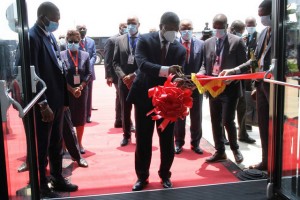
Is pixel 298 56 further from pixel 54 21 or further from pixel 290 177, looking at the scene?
pixel 54 21

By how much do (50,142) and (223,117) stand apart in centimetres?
196

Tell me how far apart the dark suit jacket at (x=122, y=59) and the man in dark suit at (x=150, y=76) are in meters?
1.61

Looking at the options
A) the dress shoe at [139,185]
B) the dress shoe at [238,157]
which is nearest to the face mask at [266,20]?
the dress shoe at [238,157]

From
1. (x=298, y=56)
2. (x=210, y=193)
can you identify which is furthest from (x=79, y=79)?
(x=298, y=56)

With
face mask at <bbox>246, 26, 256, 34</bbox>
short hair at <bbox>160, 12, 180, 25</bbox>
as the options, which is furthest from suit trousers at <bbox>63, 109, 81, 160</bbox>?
face mask at <bbox>246, 26, 256, 34</bbox>

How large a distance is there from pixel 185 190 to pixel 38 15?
2.09 m

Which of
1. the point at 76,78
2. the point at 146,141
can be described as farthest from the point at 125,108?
the point at 146,141

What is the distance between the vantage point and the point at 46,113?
114 inches

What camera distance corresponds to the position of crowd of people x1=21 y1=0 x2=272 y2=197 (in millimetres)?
3084

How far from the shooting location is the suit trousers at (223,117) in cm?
398

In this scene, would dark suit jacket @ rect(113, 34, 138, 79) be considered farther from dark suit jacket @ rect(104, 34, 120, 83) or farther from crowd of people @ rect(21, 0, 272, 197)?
dark suit jacket @ rect(104, 34, 120, 83)

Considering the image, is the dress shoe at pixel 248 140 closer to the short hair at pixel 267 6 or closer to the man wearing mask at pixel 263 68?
the man wearing mask at pixel 263 68

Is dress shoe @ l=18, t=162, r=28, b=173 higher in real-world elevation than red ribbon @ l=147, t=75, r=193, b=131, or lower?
lower

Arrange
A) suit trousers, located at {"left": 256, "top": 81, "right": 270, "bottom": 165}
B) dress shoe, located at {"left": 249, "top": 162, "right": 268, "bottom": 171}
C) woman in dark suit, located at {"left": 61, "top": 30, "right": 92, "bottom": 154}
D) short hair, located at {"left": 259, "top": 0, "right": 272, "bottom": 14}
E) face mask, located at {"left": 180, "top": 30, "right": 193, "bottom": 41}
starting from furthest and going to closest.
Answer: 1. face mask, located at {"left": 180, "top": 30, "right": 193, "bottom": 41}
2. woman in dark suit, located at {"left": 61, "top": 30, "right": 92, "bottom": 154}
3. dress shoe, located at {"left": 249, "top": 162, "right": 268, "bottom": 171}
4. suit trousers, located at {"left": 256, "top": 81, "right": 270, "bottom": 165}
5. short hair, located at {"left": 259, "top": 0, "right": 272, "bottom": 14}
